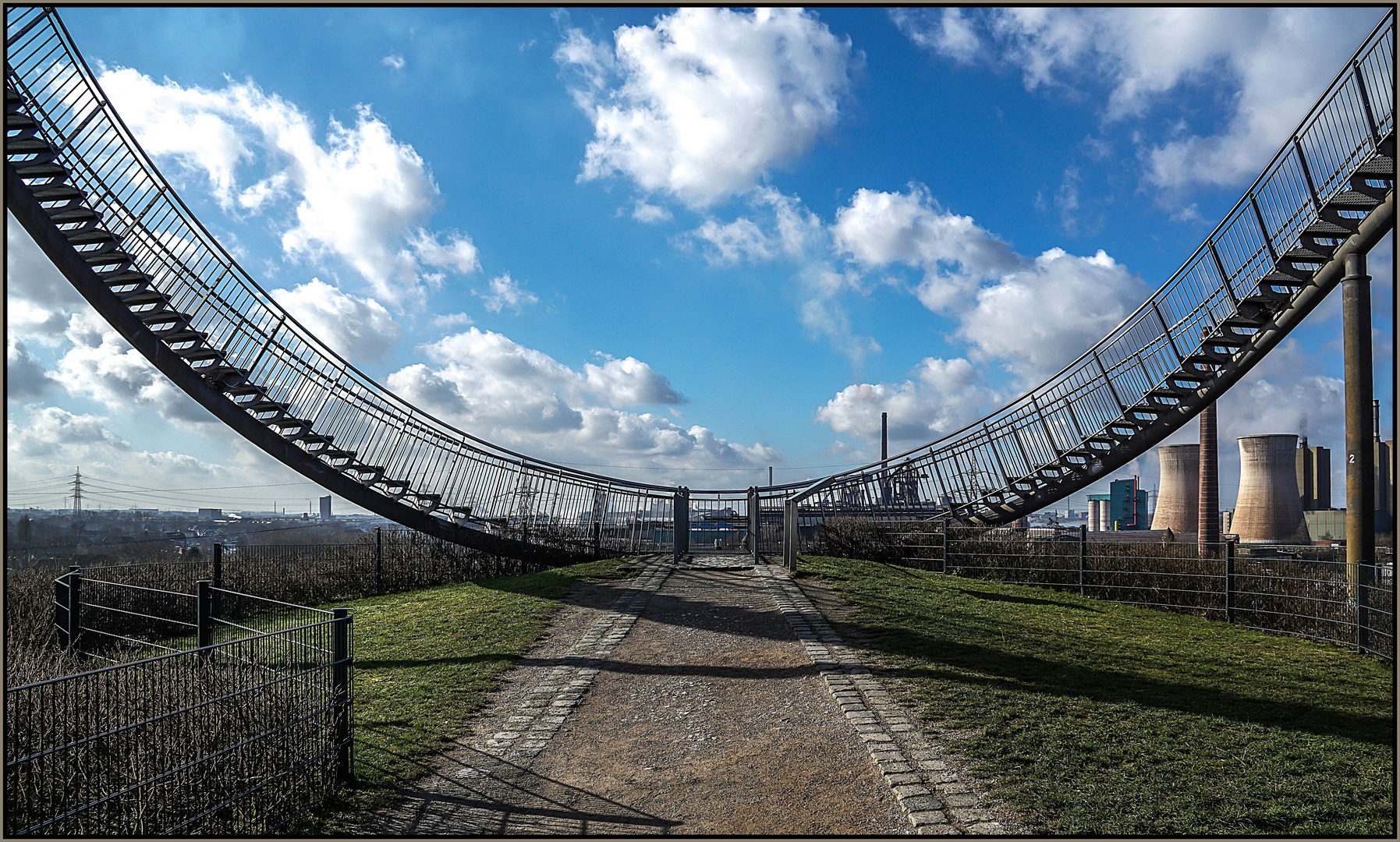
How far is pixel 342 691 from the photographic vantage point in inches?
212

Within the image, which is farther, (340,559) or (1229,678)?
(340,559)

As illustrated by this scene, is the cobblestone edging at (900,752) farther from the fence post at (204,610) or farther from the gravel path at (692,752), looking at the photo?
the fence post at (204,610)

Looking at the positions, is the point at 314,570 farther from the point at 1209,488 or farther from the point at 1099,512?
the point at 1099,512

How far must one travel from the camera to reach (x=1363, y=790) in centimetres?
499

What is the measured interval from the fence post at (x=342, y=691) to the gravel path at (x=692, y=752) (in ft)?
1.69

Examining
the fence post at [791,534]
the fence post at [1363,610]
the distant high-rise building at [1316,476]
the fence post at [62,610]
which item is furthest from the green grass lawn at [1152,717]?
the distant high-rise building at [1316,476]

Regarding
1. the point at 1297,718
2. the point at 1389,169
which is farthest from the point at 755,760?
the point at 1389,169

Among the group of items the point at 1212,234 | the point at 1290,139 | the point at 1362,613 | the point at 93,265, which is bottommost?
the point at 1362,613

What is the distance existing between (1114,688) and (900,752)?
9.91 feet

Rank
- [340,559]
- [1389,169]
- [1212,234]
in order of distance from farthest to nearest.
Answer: [340,559], [1212,234], [1389,169]

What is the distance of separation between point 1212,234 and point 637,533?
13542mm

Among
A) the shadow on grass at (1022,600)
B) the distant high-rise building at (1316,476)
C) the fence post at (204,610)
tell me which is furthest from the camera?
the distant high-rise building at (1316,476)

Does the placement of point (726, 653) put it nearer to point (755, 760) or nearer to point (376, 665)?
point (755, 760)

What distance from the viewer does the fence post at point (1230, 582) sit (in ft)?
37.8
